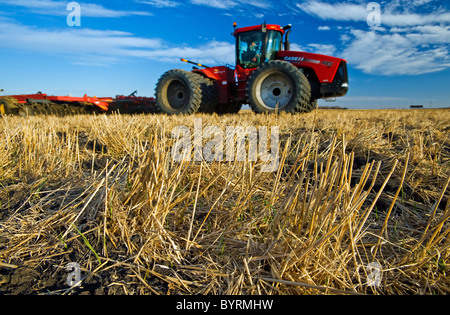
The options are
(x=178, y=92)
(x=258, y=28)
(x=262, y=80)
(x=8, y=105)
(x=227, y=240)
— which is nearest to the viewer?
(x=227, y=240)

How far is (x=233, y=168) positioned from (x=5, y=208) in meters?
1.36

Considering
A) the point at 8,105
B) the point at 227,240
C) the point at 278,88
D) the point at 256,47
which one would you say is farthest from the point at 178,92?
the point at 227,240

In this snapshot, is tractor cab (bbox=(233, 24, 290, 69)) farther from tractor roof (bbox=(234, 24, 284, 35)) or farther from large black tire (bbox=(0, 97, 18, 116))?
large black tire (bbox=(0, 97, 18, 116))

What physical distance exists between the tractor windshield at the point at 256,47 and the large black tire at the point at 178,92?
5.00 ft

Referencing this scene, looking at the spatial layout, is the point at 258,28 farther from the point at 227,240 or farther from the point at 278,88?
the point at 227,240

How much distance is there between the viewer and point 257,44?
23.5 feet

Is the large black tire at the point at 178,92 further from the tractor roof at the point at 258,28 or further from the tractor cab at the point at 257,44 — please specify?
the tractor roof at the point at 258,28

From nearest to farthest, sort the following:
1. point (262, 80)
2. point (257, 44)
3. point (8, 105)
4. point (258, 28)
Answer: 1. point (262, 80)
2. point (258, 28)
3. point (257, 44)
4. point (8, 105)

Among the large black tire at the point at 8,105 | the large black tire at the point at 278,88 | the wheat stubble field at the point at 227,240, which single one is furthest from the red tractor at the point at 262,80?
the large black tire at the point at 8,105

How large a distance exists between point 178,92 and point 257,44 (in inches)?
109

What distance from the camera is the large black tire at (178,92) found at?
6984 millimetres
